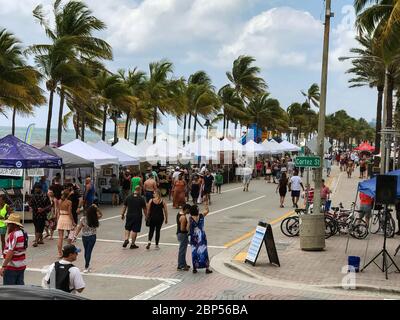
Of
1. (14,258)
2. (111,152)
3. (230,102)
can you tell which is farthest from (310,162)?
(230,102)

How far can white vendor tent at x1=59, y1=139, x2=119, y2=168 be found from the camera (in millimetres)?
24266

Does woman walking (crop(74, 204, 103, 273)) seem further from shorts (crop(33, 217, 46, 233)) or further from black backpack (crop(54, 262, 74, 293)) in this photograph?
black backpack (crop(54, 262, 74, 293))

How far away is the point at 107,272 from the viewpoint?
11.9 metres

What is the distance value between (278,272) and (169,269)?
8.00 feet

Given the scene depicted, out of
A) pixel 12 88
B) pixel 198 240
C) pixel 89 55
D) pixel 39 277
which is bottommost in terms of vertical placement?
pixel 39 277

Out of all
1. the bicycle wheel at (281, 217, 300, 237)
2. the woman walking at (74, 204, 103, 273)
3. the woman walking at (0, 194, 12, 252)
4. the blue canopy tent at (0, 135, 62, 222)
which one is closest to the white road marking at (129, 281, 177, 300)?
the woman walking at (74, 204, 103, 273)

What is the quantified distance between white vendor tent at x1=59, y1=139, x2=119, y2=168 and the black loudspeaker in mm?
14900

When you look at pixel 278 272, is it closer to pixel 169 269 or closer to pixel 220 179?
pixel 169 269

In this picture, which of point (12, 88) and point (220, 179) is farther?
point (220, 179)

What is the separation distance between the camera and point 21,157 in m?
19.5

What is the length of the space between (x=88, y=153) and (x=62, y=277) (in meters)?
18.2

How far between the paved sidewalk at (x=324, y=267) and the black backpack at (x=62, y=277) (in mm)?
5555
